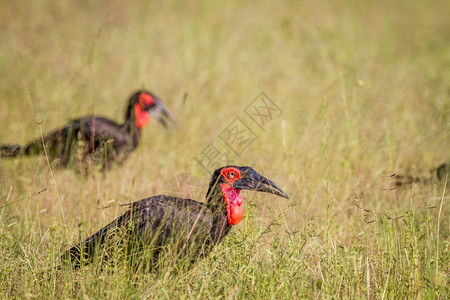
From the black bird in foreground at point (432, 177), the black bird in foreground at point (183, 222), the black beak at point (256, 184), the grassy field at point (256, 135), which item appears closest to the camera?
the grassy field at point (256, 135)

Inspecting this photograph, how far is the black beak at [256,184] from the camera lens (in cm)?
361

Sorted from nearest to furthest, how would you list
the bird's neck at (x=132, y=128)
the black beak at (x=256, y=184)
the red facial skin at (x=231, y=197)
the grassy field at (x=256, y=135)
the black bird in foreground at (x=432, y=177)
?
1. the grassy field at (x=256, y=135)
2. the black beak at (x=256, y=184)
3. the red facial skin at (x=231, y=197)
4. the black bird in foreground at (x=432, y=177)
5. the bird's neck at (x=132, y=128)

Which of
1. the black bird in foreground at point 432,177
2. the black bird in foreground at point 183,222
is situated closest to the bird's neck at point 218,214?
the black bird in foreground at point 183,222

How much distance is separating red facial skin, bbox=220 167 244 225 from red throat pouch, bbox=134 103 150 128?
9.85 ft

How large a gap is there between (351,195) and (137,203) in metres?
1.73

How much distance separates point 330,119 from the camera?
6312mm

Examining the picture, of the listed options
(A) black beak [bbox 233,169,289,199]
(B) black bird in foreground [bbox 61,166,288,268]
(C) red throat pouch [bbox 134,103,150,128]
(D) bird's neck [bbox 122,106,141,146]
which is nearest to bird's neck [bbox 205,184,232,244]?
(B) black bird in foreground [bbox 61,166,288,268]

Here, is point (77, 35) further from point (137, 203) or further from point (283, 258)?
point (283, 258)

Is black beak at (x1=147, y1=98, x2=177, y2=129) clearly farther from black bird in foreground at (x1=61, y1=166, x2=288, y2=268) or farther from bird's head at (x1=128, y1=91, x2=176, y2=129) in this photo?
black bird in foreground at (x1=61, y1=166, x2=288, y2=268)

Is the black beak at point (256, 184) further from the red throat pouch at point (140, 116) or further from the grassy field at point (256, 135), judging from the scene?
the red throat pouch at point (140, 116)

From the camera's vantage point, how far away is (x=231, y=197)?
376 cm

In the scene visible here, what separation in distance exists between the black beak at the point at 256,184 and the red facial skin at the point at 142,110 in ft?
10.1

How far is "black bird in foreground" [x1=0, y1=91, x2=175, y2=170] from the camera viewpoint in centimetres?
575

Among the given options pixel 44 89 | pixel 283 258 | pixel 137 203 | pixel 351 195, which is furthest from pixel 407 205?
pixel 44 89
